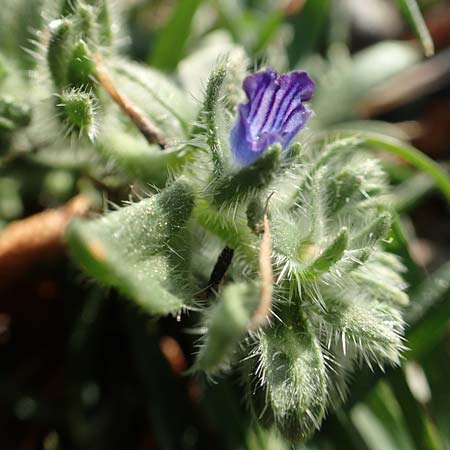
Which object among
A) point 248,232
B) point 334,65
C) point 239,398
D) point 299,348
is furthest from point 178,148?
point 334,65

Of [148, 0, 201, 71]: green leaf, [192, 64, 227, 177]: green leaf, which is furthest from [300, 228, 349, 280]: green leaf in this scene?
[148, 0, 201, 71]: green leaf

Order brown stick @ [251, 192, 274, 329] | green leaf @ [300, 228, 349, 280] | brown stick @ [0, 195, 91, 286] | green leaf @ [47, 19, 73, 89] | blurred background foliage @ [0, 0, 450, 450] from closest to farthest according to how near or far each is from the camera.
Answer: brown stick @ [251, 192, 274, 329] → green leaf @ [300, 228, 349, 280] → green leaf @ [47, 19, 73, 89] → blurred background foliage @ [0, 0, 450, 450] → brown stick @ [0, 195, 91, 286]

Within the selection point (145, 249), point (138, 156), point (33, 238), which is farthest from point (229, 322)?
point (33, 238)

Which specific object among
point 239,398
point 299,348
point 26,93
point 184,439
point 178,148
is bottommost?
point 184,439

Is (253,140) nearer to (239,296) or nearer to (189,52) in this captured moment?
(239,296)

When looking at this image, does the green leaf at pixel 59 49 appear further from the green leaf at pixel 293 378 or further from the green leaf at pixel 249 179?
the green leaf at pixel 293 378

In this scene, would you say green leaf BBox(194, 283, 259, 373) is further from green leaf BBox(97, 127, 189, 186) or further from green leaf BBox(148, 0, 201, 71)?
green leaf BBox(148, 0, 201, 71)
